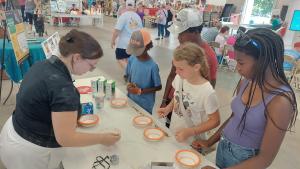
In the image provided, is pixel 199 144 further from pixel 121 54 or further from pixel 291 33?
pixel 291 33

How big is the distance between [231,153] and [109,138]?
72 centimetres

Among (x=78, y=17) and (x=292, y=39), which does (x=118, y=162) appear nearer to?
(x=292, y=39)

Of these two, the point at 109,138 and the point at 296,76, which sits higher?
the point at 109,138

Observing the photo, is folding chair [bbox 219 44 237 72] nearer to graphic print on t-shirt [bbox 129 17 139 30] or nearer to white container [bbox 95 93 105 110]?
graphic print on t-shirt [bbox 129 17 139 30]

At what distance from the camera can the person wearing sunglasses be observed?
1114mm

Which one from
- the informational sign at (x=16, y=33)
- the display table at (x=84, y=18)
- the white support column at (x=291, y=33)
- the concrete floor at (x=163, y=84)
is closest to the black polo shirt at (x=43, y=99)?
the concrete floor at (x=163, y=84)

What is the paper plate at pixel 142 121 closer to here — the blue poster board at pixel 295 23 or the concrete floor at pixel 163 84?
the concrete floor at pixel 163 84

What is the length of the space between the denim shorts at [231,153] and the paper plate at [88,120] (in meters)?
0.87

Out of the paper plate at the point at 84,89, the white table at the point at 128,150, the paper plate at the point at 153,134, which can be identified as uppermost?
the paper plate at the point at 84,89

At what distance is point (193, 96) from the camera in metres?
1.73

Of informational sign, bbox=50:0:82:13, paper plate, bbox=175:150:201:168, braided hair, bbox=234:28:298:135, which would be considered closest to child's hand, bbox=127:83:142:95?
paper plate, bbox=175:150:201:168

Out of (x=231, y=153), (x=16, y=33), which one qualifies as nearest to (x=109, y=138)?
(x=231, y=153)

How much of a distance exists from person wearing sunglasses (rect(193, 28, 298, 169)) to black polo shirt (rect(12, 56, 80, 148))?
2.84 feet

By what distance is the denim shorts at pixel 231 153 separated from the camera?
1.31 m
